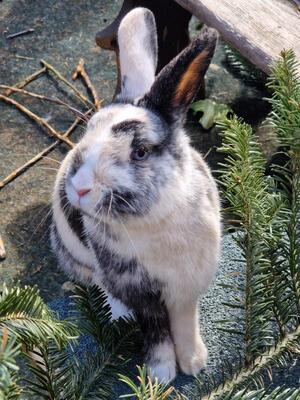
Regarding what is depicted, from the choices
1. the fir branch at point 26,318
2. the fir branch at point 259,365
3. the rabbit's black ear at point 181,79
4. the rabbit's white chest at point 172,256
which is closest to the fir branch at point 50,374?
the fir branch at point 26,318

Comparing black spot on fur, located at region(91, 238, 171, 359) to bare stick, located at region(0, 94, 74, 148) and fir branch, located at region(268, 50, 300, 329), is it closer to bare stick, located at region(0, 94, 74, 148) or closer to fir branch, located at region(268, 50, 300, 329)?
fir branch, located at region(268, 50, 300, 329)

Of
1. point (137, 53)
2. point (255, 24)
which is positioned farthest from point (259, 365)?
point (255, 24)

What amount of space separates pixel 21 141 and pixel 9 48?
0.64 metres

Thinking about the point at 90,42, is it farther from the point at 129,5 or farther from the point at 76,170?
the point at 76,170

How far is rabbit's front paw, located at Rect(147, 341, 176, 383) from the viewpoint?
198 cm

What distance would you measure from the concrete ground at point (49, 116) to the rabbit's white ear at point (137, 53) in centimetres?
70

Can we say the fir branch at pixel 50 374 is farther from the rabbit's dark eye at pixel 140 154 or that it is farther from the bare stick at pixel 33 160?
the bare stick at pixel 33 160

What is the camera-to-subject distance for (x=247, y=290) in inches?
55.2

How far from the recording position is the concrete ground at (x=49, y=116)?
2.62 metres

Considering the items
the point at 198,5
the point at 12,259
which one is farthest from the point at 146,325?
the point at 198,5

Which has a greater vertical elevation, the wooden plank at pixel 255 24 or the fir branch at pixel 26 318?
the fir branch at pixel 26 318

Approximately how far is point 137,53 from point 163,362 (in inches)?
31.6

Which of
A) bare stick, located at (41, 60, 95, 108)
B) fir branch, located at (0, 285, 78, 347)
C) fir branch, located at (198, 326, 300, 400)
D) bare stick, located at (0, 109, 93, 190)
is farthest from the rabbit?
bare stick, located at (41, 60, 95, 108)

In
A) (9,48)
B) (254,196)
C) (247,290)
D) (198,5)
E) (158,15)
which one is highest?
(254,196)
